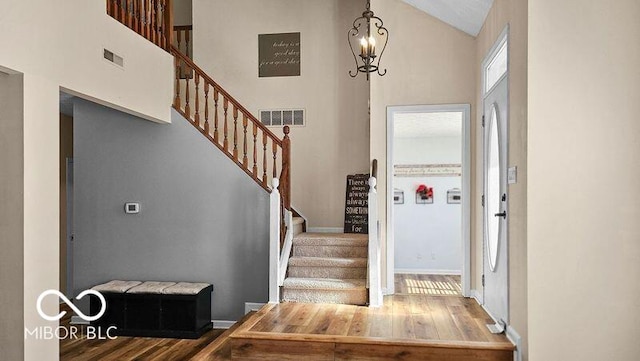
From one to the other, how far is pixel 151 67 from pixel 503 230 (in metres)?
3.85

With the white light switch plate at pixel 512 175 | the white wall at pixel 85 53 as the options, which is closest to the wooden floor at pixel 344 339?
the white light switch plate at pixel 512 175

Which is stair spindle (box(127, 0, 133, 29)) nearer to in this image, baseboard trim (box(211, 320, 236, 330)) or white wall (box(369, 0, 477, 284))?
white wall (box(369, 0, 477, 284))

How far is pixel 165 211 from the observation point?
6191mm

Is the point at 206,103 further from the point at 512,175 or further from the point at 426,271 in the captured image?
the point at 426,271

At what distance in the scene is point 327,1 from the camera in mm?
7125

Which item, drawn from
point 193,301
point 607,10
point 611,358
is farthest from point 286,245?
point 607,10

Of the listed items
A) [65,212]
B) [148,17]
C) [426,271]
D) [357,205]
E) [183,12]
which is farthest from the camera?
[426,271]

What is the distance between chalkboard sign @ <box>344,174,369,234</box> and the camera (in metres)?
6.77

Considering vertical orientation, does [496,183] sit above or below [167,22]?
below

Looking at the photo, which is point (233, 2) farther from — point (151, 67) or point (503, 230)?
point (503, 230)

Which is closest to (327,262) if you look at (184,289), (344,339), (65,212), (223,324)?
(223,324)

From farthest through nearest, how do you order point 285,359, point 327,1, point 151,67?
point 327,1 < point 151,67 < point 285,359

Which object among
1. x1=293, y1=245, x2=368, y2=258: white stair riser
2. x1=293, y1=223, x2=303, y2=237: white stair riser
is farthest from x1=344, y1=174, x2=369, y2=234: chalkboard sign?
x1=293, y1=245, x2=368, y2=258: white stair riser

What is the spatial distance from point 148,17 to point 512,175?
157 inches
